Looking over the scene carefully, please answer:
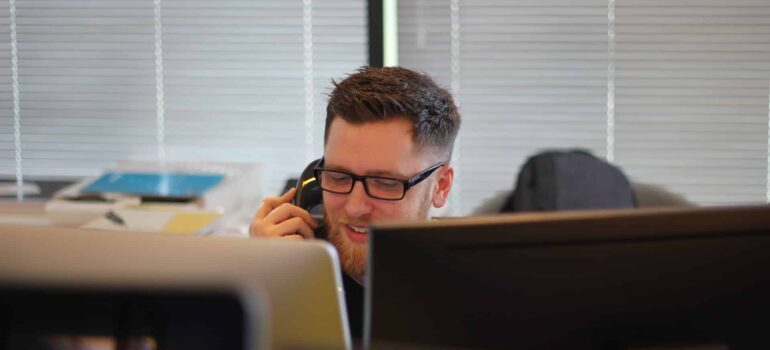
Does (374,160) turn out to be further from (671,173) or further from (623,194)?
(671,173)

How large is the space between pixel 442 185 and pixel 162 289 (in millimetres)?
930

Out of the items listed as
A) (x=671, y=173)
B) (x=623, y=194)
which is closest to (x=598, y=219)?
(x=623, y=194)

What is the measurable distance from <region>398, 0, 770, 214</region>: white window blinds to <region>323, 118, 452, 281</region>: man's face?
161 cm

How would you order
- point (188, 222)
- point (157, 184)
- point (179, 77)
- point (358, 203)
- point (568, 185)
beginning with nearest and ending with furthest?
point (358, 203) < point (568, 185) < point (188, 222) < point (157, 184) < point (179, 77)

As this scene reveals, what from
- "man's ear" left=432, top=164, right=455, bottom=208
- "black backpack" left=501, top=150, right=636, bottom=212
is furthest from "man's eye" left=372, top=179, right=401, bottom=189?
"black backpack" left=501, top=150, right=636, bottom=212

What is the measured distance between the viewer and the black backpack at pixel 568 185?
263cm

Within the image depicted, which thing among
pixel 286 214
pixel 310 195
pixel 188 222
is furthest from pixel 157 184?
pixel 286 214

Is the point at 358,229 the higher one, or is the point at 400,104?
the point at 400,104

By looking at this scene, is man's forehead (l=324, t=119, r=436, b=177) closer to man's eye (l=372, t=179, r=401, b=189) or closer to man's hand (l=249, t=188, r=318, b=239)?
man's eye (l=372, t=179, r=401, b=189)

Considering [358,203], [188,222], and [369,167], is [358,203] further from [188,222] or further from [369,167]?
[188,222]

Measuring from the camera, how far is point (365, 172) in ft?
6.03

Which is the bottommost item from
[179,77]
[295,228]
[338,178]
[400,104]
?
[295,228]

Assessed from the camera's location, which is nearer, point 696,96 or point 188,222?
point 188,222

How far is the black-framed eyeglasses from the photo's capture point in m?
1.84
